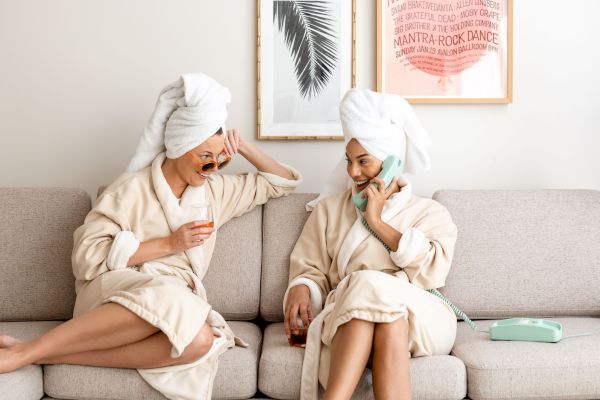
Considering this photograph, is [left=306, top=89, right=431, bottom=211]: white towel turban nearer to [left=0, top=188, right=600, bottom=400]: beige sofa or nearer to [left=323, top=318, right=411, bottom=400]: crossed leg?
[left=0, top=188, right=600, bottom=400]: beige sofa

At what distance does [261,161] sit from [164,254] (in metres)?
0.57

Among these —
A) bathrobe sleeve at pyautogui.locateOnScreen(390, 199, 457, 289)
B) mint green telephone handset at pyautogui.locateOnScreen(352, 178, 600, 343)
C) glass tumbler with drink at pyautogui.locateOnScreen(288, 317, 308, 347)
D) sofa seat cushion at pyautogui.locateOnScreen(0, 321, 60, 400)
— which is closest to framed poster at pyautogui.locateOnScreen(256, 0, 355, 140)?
bathrobe sleeve at pyautogui.locateOnScreen(390, 199, 457, 289)

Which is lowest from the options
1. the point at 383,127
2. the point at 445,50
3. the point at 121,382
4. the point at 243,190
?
the point at 121,382

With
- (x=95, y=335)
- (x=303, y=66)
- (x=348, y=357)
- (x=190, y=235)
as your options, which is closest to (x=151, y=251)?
(x=190, y=235)

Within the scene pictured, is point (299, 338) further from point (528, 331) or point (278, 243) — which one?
point (528, 331)

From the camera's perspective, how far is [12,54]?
3.25 metres

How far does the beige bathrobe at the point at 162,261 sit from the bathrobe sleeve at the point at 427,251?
0.61 metres

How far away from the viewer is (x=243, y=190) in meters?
2.91

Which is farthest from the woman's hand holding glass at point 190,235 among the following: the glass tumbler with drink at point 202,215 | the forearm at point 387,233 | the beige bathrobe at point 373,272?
the forearm at point 387,233

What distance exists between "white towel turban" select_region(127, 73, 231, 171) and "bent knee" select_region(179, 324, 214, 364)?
76 cm

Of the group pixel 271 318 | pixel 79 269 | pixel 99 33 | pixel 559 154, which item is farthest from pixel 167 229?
pixel 559 154

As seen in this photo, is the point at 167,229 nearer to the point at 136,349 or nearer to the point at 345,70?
the point at 136,349

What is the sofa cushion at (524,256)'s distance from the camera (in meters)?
2.76

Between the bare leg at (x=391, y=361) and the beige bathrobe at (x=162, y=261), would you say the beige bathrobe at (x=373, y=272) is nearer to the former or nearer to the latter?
the bare leg at (x=391, y=361)
